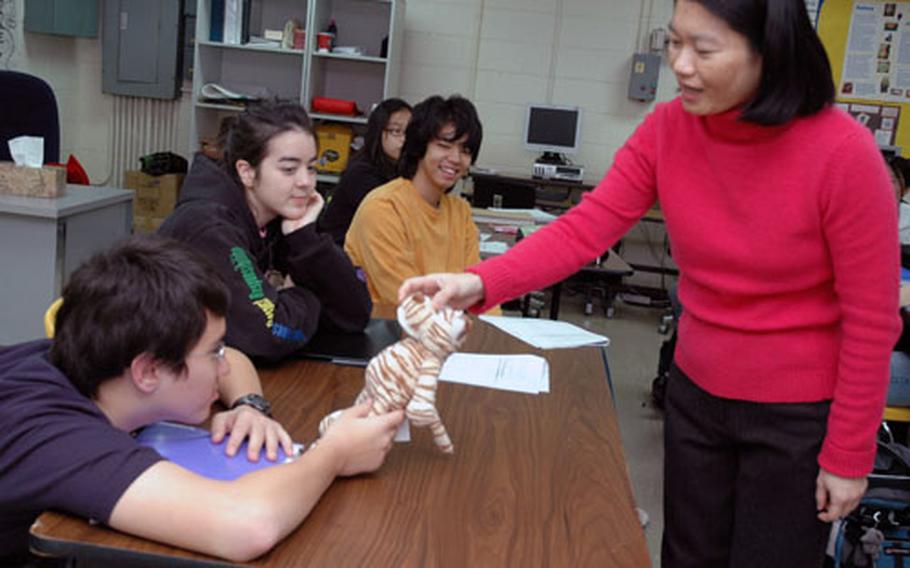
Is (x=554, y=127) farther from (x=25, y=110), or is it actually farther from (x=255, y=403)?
(x=255, y=403)

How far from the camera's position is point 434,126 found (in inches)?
101

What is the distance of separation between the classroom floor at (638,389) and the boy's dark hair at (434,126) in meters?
1.11

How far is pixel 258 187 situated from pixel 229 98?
13.8 feet

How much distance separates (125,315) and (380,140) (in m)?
2.78

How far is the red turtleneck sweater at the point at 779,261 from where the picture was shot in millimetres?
1112

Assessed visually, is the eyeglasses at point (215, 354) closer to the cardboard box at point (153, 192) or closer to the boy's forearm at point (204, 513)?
the boy's forearm at point (204, 513)

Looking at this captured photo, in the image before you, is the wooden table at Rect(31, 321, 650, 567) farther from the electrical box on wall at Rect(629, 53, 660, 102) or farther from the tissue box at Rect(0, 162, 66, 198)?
the electrical box on wall at Rect(629, 53, 660, 102)

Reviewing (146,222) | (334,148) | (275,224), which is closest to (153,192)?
(146,222)

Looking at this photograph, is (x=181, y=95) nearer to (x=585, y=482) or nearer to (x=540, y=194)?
(x=540, y=194)

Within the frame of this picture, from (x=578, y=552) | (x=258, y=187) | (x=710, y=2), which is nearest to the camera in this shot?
(x=578, y=552)

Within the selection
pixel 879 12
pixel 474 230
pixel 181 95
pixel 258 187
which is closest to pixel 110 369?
pixel 258 187

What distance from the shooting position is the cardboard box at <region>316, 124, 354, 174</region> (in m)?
5.68

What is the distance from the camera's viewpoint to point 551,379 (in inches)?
63.2

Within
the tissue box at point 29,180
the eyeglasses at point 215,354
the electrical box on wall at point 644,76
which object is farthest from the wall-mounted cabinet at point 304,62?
the eyeglasses at point 215,354
